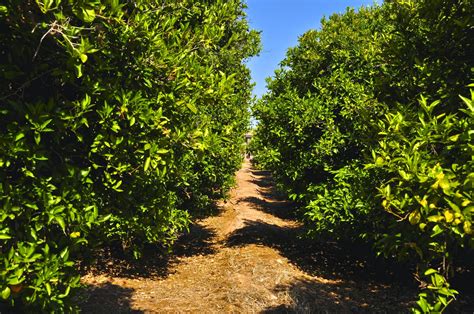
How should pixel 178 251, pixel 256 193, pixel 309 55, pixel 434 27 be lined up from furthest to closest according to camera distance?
pixel 256 193 → pixel 178 251 → pixel 309 55 → pixel 434 27

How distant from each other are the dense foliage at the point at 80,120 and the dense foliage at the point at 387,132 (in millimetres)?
2092

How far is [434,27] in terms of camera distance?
4.45 metres

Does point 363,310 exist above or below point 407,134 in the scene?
below

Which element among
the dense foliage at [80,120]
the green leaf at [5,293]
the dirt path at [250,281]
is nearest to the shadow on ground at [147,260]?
the dirt path at [250,281]

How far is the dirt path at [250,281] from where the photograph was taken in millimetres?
8016

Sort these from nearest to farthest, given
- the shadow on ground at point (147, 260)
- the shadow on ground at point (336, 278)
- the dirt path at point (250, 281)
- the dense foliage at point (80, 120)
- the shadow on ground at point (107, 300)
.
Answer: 1. the dense foliage at point (80, 120)
2. the shadow on ground at point (107, 300)
3. the dirt path at point (250, 281)
4. the shadow on ground at point (336, 278)
5. the shadow on ground at point (147, 260)

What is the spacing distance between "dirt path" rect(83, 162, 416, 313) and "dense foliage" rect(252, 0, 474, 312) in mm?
1395

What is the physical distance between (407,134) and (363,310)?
18.6ft

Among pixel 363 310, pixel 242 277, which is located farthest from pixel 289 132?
pixel 363 310

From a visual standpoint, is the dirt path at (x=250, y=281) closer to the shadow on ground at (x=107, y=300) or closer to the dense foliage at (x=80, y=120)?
the shadow on ground at (x=107, y=300)

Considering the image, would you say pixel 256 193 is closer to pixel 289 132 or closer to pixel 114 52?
pixel 289 132

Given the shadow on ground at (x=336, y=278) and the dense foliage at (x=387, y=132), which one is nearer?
the dense foliage at (x=387, y=132)

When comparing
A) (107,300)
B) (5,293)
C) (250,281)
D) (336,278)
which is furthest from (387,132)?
(336,278)

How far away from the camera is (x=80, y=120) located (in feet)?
10.3
